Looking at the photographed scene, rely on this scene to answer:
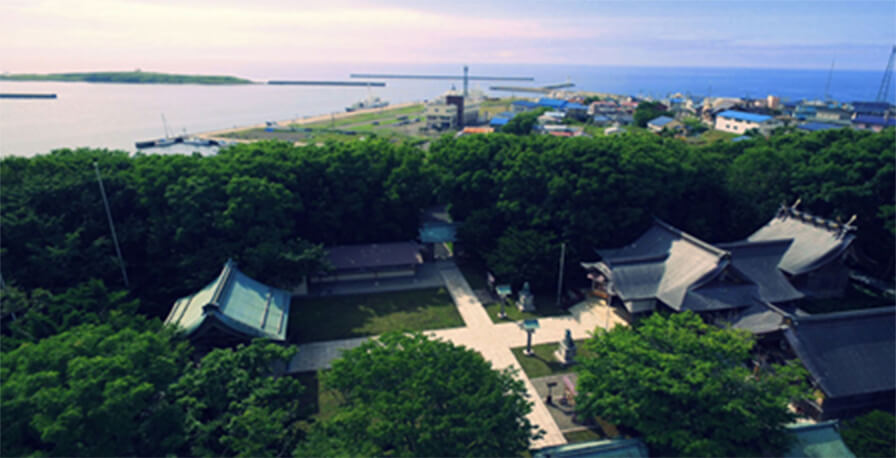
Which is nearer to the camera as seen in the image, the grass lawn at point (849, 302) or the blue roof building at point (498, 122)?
the grass lawn at point (849, 302)

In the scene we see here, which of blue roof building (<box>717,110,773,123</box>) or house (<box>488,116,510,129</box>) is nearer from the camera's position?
blue roof building (<box>717,110,773,123</box>)

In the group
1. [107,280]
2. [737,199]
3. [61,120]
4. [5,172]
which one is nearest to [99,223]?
[107,280]

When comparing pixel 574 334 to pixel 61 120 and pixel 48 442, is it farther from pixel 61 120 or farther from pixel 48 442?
pixel 61 120

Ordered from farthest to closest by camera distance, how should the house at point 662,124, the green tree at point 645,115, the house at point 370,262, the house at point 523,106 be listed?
the house at point 523,106 → the green tree at point 645,115 → the house at point 662,124 → the house at point 370,262

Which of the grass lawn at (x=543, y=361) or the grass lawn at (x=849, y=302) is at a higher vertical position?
the grass lawn at (x=849, y=302)

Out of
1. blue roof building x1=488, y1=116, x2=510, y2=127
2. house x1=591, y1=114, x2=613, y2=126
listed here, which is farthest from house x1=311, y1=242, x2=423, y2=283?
house x1=591, y1=114, x2=613, y2=126

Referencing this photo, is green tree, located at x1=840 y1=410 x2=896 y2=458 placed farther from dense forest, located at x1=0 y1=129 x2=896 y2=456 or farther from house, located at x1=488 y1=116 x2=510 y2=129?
house, located at x1=488 y1=116 x2=510 y2=129

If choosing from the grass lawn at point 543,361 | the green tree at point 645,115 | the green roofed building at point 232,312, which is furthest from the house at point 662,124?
the green roofed building at point 232,312

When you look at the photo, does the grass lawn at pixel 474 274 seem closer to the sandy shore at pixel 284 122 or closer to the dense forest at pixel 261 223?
the dense forest at pixel 261 223
